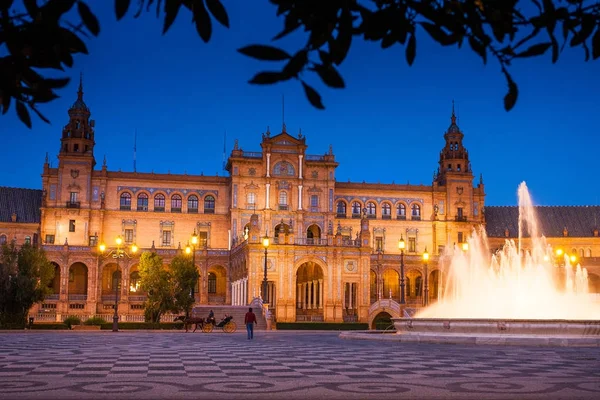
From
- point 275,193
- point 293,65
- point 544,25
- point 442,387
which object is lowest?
point 442,387

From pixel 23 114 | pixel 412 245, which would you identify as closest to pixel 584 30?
pixel 23 114

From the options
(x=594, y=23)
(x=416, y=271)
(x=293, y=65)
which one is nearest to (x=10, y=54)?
(x=293, y=65)

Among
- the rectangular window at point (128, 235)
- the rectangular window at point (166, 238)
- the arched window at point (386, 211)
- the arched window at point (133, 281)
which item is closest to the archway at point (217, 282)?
the rectangular window at point (166, 238)

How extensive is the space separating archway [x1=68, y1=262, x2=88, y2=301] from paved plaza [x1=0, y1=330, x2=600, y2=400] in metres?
58.9

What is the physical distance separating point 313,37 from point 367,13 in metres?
0.34

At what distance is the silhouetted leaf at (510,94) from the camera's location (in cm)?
465

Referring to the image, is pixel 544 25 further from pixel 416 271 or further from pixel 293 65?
pixel 416 271

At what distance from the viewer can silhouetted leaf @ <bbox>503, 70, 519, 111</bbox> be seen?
465 cm

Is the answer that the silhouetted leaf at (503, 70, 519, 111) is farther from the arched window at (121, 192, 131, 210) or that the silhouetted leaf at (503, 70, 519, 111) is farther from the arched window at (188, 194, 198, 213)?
the arched window at (188, 194, 198, 213)

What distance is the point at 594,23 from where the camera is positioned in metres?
4.62

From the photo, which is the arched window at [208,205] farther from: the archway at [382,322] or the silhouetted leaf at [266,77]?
the silhouetted leaf at [266,77]

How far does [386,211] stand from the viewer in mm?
87312

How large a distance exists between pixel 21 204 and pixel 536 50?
86.1 m

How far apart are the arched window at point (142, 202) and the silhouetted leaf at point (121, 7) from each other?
79061mm
